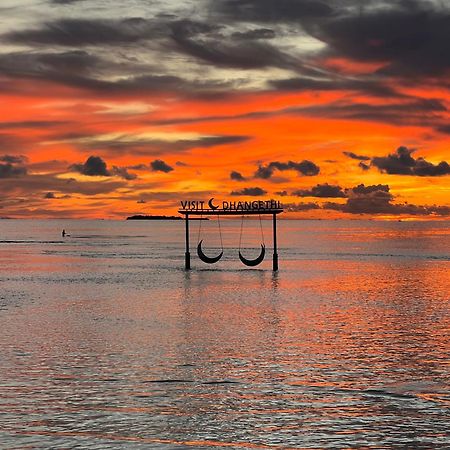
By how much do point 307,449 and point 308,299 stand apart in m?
34.8

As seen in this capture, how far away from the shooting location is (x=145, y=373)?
2605cm

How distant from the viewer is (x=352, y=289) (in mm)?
60312

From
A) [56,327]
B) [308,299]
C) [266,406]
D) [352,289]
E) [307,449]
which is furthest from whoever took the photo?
[352,289]

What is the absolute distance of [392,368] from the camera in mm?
27062

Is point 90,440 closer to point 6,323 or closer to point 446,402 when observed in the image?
point 446,402

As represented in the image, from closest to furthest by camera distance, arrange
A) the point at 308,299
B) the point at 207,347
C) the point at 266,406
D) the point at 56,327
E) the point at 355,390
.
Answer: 1. the point at 266,406
2. the point at 355,390
3. the point at 207,347
4. the point at 56,327
5. the point at 308,299

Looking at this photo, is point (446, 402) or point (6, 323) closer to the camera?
point (446, 402)

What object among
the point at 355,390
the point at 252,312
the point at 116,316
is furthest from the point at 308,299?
the point at 355,390

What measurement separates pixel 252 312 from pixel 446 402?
2305cm

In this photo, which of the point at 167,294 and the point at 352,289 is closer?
the point at 167,294

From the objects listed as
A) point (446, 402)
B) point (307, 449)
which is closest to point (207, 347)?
point (446, 402)

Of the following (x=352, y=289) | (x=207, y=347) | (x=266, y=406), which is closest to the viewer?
(x=266, y=406)

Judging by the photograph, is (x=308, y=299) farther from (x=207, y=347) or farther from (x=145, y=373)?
(x=145, y=373)

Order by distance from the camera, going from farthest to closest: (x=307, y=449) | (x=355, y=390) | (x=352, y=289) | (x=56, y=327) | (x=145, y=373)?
(x=352, y=289)
(x=56, y=327)
(x=145, y=373)
(x=355, y=390)
(x=307, y=449)
